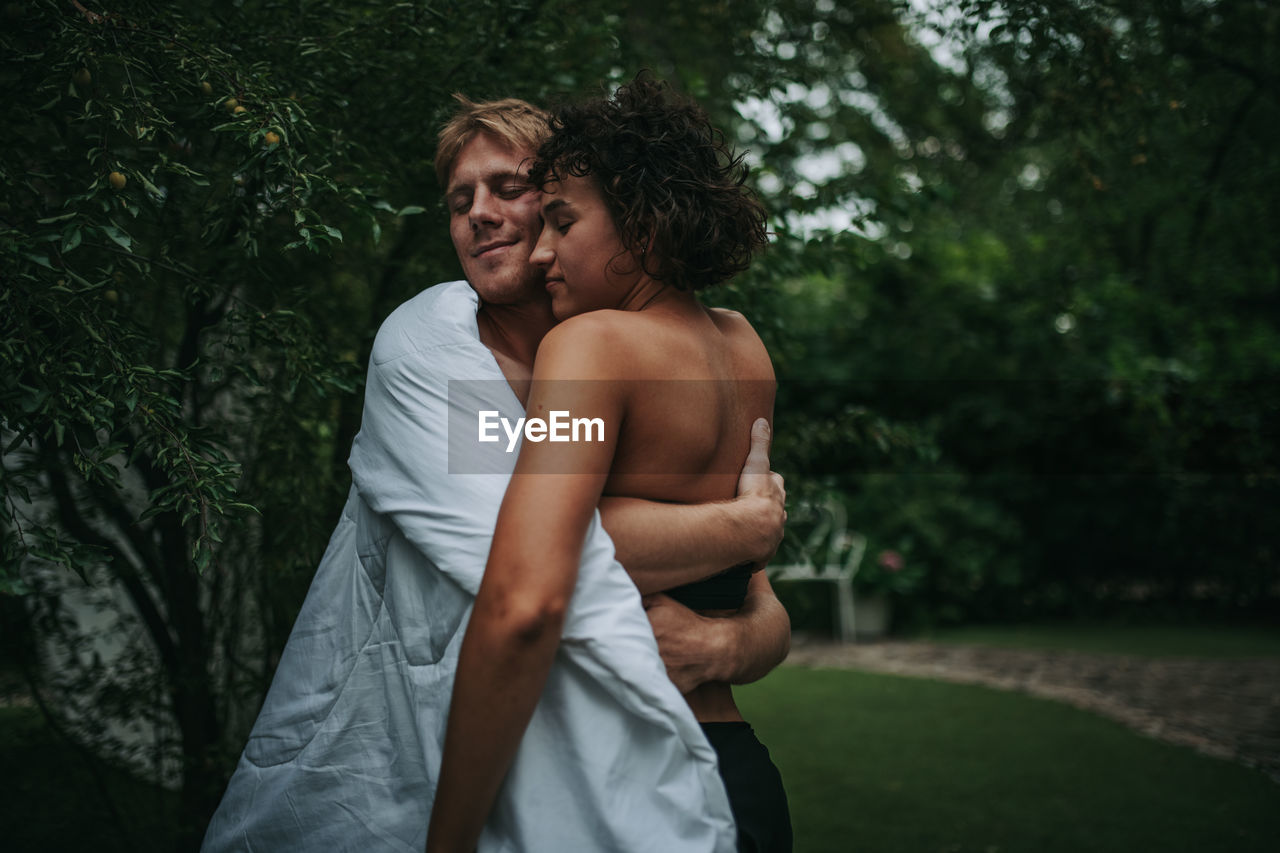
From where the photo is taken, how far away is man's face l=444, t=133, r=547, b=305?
6.34 ft

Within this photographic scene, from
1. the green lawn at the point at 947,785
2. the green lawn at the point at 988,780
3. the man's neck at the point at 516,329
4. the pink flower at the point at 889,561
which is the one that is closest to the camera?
the man's neck at the point at 516,329

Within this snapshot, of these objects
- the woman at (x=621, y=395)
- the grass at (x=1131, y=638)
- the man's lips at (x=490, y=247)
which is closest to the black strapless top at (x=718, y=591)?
the woman at (x=621, y=395)

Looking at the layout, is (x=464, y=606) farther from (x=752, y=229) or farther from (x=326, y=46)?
(x=326, y=46)

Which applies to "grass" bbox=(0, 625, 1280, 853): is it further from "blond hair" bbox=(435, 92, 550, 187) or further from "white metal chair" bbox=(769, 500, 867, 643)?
"blond hair" bbox=(435, 92, 550, 187)

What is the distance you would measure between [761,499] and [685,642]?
0.31 metres

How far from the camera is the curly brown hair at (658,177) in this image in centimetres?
161

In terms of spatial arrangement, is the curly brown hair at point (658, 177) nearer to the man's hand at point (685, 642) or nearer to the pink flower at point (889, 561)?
the man's hand at point (685, 642)

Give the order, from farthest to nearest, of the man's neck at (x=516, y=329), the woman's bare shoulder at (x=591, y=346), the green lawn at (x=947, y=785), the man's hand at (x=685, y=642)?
the green lawn at (x=947, y=785), the man's neck at (x=516, y=329), the man's hand at (x=685, y=642), the woman's bare shoulder at (x=591, y=346)

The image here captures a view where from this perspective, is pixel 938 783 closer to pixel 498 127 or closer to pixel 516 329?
pixel 516 329

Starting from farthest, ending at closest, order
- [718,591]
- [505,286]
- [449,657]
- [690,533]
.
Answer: [505,286] → [718,591] → [690,533] → [449,657]

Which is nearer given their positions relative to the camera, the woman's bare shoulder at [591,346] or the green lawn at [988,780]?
the woman's bare shoulder at [591,346]

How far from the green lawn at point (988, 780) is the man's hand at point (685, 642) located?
280cm

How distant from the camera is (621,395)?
1450 mm

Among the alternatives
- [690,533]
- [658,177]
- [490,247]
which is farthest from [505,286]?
[690,533]
